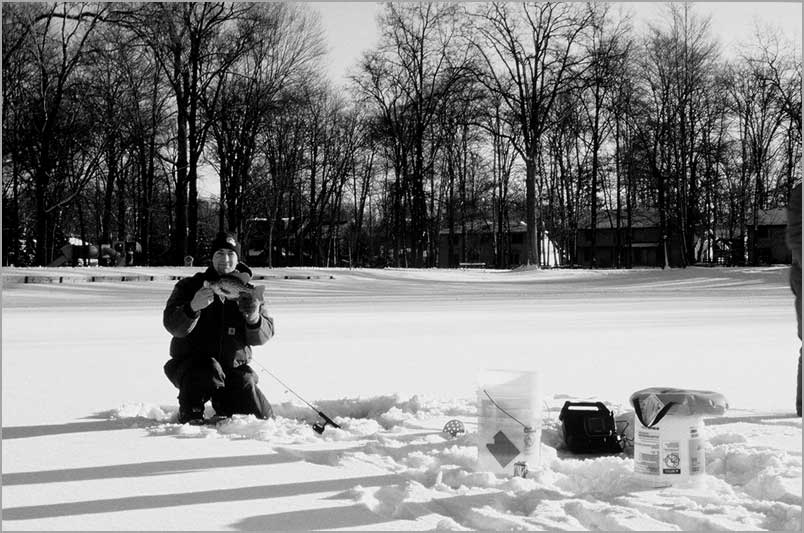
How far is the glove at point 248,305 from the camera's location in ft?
14.0

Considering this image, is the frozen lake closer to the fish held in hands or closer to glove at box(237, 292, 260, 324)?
glove at box(237, 292, 260, 324)

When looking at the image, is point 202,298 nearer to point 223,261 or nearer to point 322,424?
point 223,261

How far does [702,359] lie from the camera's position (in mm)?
7117

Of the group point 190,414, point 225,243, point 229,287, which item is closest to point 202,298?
point 229,287

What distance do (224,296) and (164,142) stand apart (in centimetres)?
2980

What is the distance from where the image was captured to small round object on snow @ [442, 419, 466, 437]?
4.11 meters

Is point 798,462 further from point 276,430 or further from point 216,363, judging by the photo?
point 216,363

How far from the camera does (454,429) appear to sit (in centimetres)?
412

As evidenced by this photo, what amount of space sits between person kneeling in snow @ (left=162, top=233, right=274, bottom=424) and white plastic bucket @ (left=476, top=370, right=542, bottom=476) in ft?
4.97

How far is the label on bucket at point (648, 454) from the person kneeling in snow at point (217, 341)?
2.13 metres

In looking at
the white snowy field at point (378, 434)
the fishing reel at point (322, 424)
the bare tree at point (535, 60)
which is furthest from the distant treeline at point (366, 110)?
the fishing reel at point (322, 424)

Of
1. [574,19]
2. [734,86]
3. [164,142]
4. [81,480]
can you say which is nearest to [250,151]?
[164,142]

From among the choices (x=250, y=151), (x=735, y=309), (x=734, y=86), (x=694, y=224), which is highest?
(x=734, y=86)

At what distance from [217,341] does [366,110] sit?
32175mm
